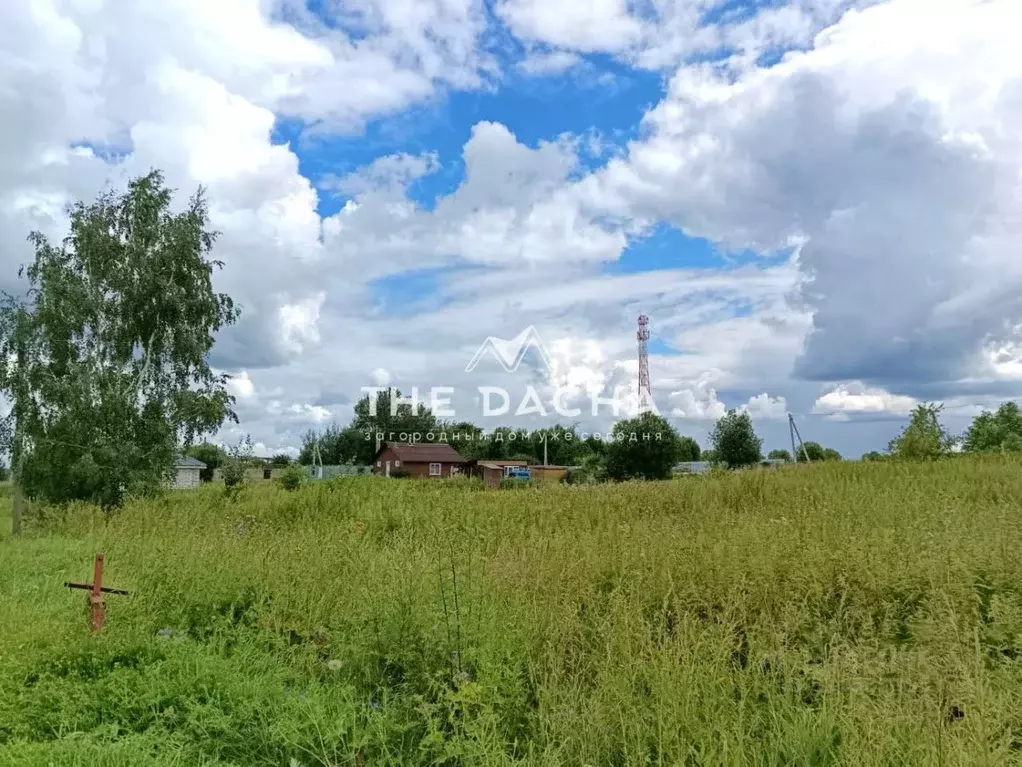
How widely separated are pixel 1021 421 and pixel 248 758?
54.2m

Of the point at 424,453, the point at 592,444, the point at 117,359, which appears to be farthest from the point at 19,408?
the point at 592,444

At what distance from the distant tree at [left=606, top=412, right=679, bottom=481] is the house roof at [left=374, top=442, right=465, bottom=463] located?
14.4 m

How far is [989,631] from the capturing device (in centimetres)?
425

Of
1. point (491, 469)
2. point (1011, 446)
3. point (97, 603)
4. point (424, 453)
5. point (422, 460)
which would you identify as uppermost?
point (424, 453)

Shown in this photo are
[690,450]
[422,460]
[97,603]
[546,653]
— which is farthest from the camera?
[690,450]

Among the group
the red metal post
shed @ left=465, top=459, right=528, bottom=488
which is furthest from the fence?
the red metal post

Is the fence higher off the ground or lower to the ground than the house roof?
lower

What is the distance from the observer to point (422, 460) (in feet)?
191

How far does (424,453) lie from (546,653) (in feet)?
184

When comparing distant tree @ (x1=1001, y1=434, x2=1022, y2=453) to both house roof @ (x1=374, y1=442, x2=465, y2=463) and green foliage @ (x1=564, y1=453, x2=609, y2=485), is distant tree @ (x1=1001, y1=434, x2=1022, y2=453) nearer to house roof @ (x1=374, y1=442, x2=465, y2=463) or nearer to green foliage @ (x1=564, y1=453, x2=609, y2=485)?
green foliage @ (x1=564, y1=453, x2=609, y2=485)

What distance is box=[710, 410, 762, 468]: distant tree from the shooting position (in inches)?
2077

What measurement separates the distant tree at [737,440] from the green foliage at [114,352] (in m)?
41.0

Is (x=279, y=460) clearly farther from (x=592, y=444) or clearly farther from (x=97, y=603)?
(x=97, y=603)

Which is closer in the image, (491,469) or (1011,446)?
(1011,446)
